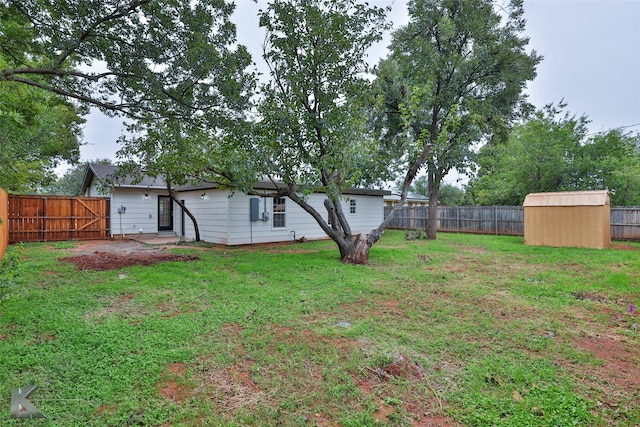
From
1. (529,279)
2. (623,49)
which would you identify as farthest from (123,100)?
(623,49)

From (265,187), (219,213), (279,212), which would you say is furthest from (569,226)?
(219,213)

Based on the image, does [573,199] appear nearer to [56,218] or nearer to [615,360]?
[615,360]

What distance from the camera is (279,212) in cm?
1198

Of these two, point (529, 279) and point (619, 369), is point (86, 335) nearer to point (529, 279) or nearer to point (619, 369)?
point (619, 369)

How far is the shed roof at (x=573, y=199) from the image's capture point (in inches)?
392

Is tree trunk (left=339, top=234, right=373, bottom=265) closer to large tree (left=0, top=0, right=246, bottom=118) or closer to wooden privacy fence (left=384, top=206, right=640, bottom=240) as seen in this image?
large tree (left=0, top=0, right=246, bottom=118)

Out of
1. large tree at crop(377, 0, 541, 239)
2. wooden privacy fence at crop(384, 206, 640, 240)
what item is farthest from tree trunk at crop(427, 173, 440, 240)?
wooden privacy fence at crop(384, 206, 640, 240)

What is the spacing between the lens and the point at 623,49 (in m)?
10.5

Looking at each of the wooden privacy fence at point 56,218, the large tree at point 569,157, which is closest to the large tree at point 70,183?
the wooden privacy fence at point 56,218

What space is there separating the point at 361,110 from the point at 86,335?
Answer: 693 cm

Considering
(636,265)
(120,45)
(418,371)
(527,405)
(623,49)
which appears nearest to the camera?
(527,405)

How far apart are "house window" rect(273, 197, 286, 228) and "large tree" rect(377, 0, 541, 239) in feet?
16.2

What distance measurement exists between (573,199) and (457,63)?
5.80 meters

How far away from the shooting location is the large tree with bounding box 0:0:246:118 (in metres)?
4.97
